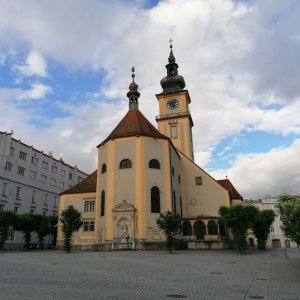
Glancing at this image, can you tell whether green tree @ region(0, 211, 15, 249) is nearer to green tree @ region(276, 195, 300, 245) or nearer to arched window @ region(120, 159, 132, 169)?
arched window @ region(120, 159, 132, 169)

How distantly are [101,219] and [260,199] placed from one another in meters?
65.8

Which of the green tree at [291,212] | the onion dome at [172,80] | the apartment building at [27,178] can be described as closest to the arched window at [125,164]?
the green tree at [291,212]

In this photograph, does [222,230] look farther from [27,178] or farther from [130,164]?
[27,178]

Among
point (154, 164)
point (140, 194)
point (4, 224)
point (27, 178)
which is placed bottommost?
point (4, 224)

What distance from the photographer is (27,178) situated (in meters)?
55.2

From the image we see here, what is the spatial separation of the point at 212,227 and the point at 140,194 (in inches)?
396

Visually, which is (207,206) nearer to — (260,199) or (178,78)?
(178,78)

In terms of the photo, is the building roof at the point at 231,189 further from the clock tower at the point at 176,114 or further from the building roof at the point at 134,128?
the building roof at the point at 134,128

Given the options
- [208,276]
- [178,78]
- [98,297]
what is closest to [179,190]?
[178,78]

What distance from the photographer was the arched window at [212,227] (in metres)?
36.4

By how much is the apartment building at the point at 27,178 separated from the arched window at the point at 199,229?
29.0 metres

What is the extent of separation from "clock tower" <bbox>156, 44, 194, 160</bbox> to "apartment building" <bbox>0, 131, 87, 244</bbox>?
2374 cm

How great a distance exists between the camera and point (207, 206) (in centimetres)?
4112

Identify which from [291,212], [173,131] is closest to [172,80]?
[173,131]
